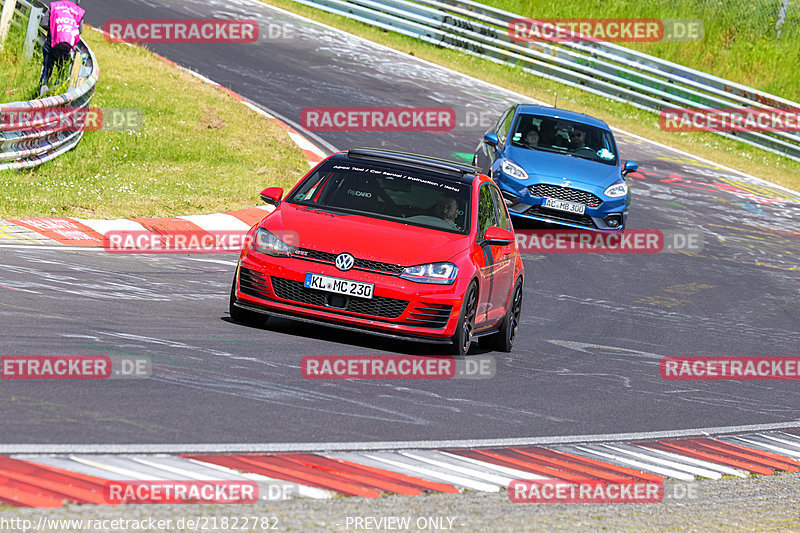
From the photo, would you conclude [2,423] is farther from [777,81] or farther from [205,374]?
[777,81]

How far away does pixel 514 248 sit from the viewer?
1073 centimetres

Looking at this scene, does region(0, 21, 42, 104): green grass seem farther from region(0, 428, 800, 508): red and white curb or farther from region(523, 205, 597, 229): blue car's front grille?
region(0, 428, 800, 508): red and white curb

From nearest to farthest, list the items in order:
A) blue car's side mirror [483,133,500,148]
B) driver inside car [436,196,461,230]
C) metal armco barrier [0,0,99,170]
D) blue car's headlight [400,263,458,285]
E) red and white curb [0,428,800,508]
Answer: red and white curb [0,428,800,508] → blue car's headlight [400,263,458,285] → driver inside car [436,196,461,230] → metal armco barrier [0,0,99,170] → blue car's side mirror [483,133,500,148]

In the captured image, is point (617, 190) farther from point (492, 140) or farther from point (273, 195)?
point (273, 195)

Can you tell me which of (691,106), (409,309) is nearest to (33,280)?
(409,309)

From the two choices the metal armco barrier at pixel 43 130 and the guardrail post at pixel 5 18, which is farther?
the guardrail post at pixel 5 18

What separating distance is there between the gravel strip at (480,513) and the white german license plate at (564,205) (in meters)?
9.75

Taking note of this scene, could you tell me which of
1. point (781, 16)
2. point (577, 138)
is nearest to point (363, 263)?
point (577, 138)

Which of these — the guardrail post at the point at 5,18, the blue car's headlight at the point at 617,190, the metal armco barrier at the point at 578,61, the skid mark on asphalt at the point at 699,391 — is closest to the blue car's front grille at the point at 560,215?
the blue car's headlight at the point at 617,190

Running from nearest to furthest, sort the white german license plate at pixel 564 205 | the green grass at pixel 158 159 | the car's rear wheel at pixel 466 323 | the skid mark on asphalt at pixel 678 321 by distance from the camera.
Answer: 1. the car's rear wheel at pixel 466 323
2. the skid mark on asphalt at pixel 678 321
3. the green grass at pixel 158 159
4. the white german license plate at pixel 564 205

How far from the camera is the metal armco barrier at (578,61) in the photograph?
94.2ft

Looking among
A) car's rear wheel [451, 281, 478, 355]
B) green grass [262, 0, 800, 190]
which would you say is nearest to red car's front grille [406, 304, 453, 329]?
car's rear wheel [451, 281, 478, 355]

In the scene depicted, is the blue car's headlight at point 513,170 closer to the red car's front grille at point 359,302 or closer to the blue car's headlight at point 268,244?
the blue car's headlight at point 268,244

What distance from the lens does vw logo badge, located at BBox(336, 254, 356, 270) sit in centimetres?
875
